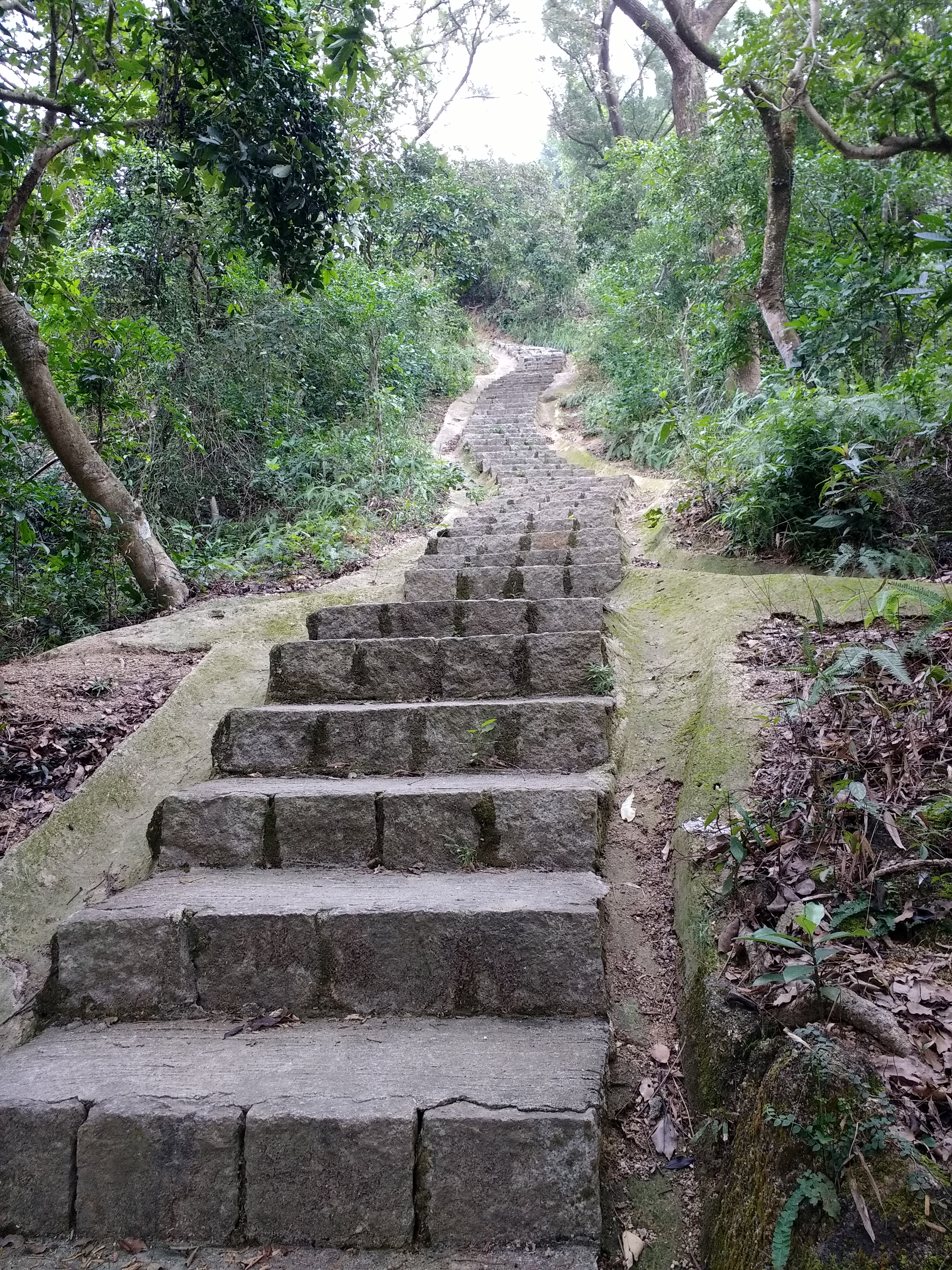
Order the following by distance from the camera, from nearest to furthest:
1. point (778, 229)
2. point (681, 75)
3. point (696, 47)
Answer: point (778, 229), point (696, 47), point (681, 75)

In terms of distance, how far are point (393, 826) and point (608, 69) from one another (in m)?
19.8

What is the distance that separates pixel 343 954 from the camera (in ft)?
6.87

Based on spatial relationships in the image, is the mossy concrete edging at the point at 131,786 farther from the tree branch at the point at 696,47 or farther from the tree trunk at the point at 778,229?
the tree branch at the point at 696,47

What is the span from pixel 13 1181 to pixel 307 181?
4.03 metres

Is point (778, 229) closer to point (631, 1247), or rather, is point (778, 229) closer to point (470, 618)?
point (470, 618)

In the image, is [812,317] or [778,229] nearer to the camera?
[812,317]

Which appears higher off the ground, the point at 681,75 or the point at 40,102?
the point at 681,75

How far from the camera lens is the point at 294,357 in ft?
26.3

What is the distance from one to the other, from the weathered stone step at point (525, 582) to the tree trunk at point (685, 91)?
798 cm

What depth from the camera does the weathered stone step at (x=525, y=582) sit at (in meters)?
4.40

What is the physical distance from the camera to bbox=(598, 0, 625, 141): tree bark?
1617 cm

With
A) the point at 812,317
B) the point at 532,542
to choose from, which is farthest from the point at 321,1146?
the point at 812,317

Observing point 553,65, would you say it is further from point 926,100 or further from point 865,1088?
point 865,1088

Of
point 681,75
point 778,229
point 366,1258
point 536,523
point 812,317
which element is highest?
point 681,75
